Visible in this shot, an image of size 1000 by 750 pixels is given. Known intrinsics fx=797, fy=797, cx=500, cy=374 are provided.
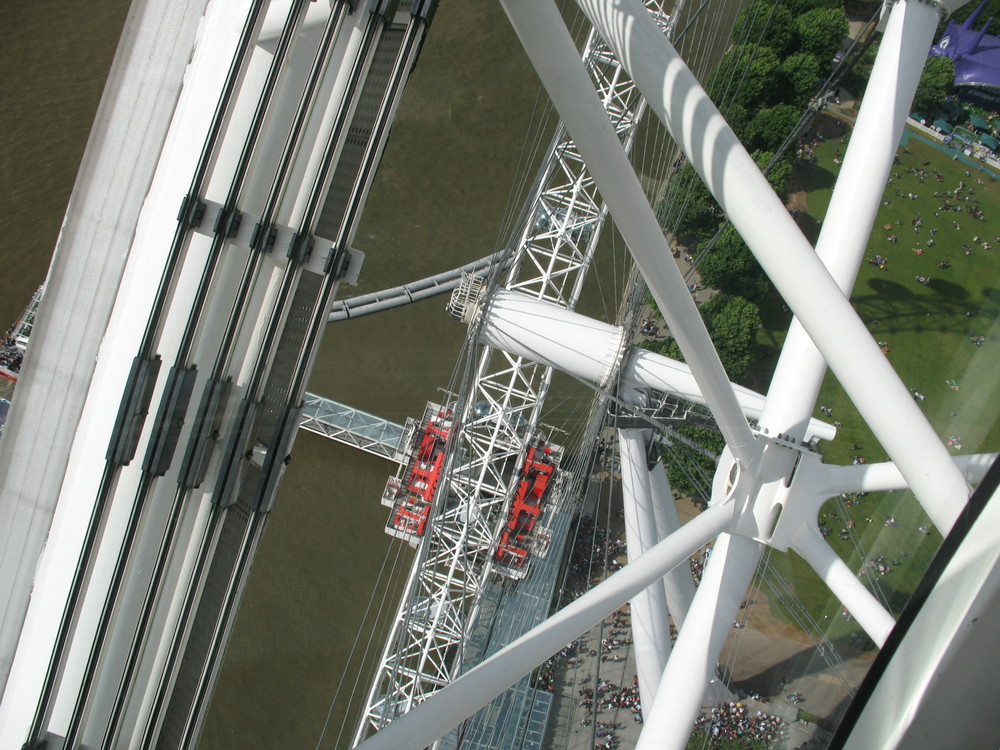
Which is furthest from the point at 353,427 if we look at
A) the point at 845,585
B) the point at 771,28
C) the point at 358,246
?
the point at 845,585

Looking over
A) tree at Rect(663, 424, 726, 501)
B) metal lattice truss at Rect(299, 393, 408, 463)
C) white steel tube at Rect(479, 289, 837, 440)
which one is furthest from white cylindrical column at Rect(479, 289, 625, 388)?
metal lattice truss at Rect(299, 393, 408, 463)

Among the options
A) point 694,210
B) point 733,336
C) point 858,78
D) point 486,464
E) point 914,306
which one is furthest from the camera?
point 694,210

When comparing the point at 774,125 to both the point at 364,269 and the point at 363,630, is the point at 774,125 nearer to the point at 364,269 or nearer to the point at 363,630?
the point at 364,269

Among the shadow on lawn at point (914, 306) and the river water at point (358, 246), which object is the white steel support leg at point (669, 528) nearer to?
→ the shadow on lawn at point (914, 306)

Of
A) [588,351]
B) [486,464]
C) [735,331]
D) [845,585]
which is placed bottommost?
[486,464]

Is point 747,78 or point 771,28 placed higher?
point 771,28

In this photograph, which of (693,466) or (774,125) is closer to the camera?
(693,466)

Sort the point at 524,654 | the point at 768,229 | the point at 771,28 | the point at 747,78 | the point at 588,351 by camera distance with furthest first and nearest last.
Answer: the point at 771,28
the point at 747,78
the point at 588,351
the point at 524,654
the point at 768,229

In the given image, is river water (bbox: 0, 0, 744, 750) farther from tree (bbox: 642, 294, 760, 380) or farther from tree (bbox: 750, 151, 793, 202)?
tree (bbox: 750, 151, 793, 202)
